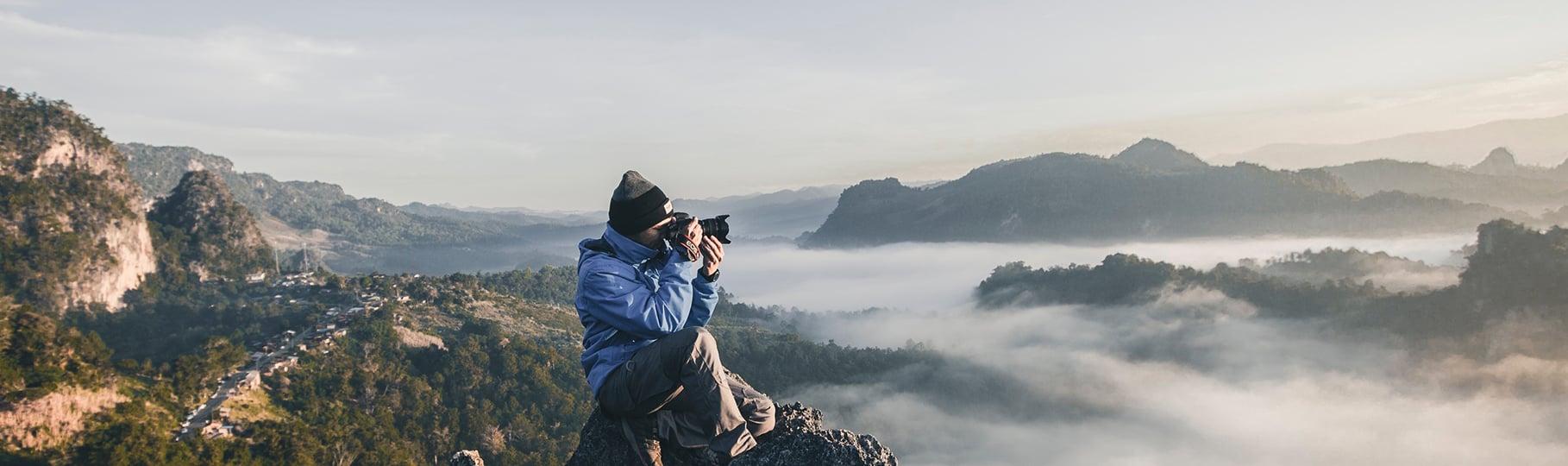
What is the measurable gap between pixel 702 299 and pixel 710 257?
324mm

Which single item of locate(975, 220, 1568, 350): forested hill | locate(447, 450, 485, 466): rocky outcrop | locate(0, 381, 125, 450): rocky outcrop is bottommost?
locate(975, 220, 1568, 350): forested hill

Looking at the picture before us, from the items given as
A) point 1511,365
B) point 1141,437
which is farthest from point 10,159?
point 1511,365

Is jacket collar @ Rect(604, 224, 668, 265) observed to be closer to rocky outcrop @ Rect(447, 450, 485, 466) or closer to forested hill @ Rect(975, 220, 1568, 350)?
rocky outcrop @ Rect(447, 450, 485, 466)

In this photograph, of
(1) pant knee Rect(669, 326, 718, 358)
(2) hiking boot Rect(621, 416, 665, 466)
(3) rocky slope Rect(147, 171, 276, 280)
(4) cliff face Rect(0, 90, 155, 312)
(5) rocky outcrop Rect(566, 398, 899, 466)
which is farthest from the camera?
(3) rocky slope Rect(147, 171, 276, 280)

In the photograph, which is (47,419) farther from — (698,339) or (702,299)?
(698,339)

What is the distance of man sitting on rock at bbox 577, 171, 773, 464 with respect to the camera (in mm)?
5160

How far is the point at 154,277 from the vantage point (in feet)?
308

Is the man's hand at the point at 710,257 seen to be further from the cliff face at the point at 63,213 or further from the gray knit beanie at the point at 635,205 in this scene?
the cliff face at the point at 63,213

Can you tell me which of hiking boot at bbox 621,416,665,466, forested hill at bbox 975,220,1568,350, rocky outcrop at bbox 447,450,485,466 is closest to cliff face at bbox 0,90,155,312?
rocky outcrop at bbox 447,450,485,466

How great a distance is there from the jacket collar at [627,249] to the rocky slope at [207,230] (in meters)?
116

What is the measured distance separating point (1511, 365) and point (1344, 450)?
29.4 m

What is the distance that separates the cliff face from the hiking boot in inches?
3715

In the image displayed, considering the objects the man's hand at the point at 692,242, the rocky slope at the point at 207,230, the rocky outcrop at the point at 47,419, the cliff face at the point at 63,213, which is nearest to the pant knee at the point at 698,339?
the man's hand at the point at 692,242

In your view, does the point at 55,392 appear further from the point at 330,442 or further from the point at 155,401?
the point at 330,442
